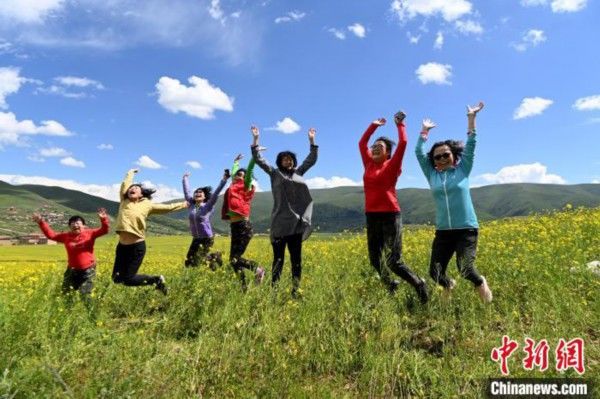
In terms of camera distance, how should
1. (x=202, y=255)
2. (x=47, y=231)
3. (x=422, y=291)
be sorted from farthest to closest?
(x=202, y=255)
(x=47, y=231)
(x=422, y=291)

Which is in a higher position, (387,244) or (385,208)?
(385,208)

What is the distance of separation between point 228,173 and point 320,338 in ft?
16.0

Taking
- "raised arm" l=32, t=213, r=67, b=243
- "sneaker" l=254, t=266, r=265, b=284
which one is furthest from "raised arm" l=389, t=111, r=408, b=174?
"raised arm" l=32, t=213, r=67, b=243

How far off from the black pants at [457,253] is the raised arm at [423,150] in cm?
97

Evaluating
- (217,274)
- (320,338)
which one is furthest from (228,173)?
(320,338)

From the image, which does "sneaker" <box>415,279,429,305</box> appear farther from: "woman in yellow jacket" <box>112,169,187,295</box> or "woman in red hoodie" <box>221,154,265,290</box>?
"woman in yellow jacket" <box>112,169,187,295</box>

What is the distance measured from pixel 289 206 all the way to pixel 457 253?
2747 mm

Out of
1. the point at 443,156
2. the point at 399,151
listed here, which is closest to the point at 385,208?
the point at 399,151

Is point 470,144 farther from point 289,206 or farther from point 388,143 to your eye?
point 289,206

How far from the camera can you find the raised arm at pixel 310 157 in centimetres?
773

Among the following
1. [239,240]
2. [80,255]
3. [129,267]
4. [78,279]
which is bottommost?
[78,279]

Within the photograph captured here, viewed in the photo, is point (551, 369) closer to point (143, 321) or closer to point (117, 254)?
point (143, 321)

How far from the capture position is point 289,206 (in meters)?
7.44

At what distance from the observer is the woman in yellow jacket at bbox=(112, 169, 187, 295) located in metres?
7.54
